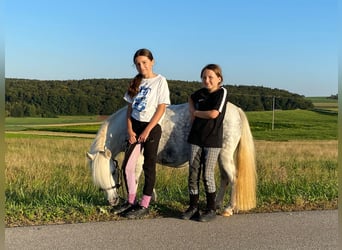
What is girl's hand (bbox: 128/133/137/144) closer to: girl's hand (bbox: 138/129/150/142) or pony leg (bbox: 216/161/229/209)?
girl's hand (bbox: 138/129/150/142)

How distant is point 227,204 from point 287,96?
161ft

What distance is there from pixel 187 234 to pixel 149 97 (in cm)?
148

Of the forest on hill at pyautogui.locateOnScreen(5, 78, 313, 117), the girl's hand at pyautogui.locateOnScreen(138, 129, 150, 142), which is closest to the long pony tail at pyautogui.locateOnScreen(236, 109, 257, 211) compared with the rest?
the girl's hand at pyautogui.locateOnScreen(138, 129, 150, 142)

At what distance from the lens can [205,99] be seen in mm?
4312

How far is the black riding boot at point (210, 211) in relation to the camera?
13.4ft

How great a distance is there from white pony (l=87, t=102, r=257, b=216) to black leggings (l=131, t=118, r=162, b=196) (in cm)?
17

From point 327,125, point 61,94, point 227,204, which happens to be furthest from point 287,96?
point 227,204

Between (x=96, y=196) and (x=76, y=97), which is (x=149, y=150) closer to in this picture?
(x=96, y=196)

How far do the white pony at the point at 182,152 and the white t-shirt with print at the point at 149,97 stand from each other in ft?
1.68

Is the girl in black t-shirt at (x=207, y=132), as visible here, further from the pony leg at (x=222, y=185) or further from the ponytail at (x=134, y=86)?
the ponytail at (x=134, y=86)

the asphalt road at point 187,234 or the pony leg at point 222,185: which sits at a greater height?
the pony leg at point 222,185

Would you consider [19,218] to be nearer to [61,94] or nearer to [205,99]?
[205,99]

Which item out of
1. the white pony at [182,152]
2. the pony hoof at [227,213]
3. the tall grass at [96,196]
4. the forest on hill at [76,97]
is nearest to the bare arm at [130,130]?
the white pony at [182,152]

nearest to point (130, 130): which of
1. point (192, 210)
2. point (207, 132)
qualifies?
point (207, 132)
